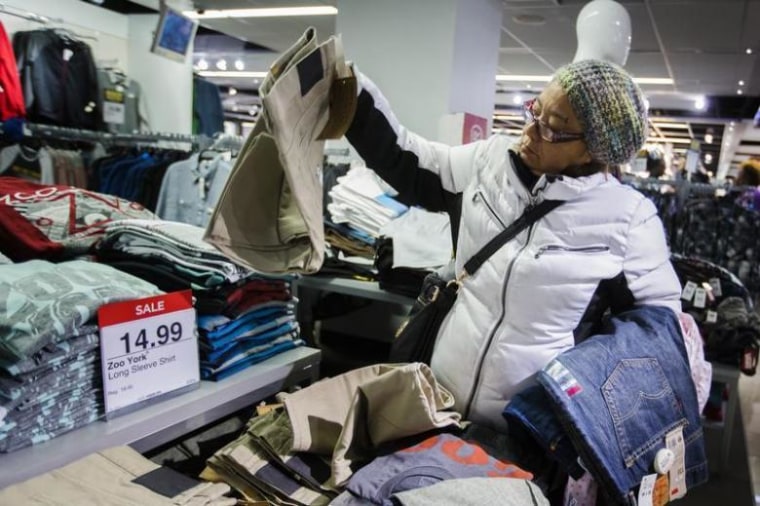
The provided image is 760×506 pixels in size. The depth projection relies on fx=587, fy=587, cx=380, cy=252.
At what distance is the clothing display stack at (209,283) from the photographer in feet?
4.11

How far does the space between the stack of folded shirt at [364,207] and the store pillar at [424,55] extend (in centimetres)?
91

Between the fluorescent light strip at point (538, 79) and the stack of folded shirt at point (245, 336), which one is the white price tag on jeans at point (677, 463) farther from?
the fluorescent light strip at point (538, 79)

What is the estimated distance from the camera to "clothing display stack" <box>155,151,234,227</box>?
3.65 m

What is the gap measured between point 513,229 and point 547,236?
7 centimetres

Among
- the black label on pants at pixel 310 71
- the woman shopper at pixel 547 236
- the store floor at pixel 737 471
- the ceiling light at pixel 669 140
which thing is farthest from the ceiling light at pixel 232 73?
the ceiling light at pixel 669 140

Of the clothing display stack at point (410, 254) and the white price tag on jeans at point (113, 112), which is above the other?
the white price tag on jeans at point (113, 112)

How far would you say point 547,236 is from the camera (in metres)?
1.17

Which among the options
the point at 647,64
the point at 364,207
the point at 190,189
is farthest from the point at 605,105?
the point at 647,64

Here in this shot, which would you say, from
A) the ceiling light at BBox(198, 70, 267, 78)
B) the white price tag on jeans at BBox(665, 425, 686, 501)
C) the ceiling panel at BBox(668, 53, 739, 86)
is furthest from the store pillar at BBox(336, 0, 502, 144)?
the ceiling light at BBox(198, 70, 267, 78)

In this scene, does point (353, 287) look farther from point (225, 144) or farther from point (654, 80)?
point (654, 80)

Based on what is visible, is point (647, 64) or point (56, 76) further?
point (647, 64)

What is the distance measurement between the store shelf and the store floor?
2.24 meters

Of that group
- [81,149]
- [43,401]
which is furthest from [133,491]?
[81,149]

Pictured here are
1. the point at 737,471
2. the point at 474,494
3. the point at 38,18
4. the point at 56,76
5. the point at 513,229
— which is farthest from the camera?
the point at 56,76
